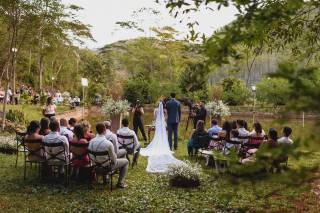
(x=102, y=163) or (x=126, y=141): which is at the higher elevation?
(x=126, y=141)

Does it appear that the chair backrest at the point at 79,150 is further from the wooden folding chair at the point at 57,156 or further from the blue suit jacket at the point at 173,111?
the blue suit jacket at the point at 173,111

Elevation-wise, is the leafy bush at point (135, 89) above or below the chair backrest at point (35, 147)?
above

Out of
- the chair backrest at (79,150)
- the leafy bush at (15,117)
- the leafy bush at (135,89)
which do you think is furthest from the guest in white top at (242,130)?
the leafy bush at (135,89)

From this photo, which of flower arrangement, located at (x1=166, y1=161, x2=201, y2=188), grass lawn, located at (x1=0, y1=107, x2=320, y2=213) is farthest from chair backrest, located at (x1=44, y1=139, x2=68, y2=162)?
flower arrangement, located at (x1=166, y1=161, x2=201, y2=188)

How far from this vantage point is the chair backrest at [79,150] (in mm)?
7527

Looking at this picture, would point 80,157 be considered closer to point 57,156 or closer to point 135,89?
point 57,156

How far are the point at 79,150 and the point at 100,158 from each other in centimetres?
56

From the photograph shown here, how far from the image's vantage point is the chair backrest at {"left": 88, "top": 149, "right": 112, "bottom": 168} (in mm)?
7105

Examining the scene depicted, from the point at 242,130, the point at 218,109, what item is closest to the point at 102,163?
the point at 242,130

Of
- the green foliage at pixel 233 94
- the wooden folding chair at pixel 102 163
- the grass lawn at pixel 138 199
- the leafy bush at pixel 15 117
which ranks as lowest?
the grass lawn at pixel 138 199

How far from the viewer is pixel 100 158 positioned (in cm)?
720

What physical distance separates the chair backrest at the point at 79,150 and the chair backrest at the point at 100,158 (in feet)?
1.00

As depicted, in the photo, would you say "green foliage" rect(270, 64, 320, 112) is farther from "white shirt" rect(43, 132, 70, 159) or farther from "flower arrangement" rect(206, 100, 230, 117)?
"flower arrangement" rect(206, 100, 230, 117)

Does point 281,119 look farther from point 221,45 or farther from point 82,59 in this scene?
point 82,59
